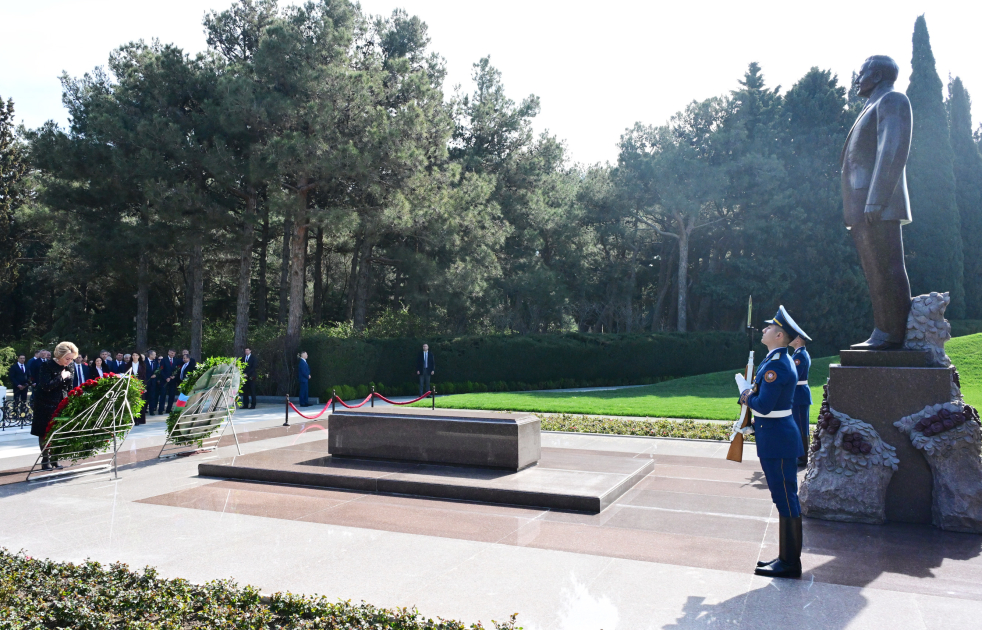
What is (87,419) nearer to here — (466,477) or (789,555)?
(466,477)

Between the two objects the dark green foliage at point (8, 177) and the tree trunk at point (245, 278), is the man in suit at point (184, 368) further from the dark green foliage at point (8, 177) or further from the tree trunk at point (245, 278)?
the dark green foliage at point (8, 177)

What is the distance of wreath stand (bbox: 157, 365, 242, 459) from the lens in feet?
32.9

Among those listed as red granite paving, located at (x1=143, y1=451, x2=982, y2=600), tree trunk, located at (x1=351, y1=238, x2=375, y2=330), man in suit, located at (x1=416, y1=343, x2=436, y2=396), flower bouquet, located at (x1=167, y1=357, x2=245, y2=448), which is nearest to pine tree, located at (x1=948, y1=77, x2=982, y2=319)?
tree trunk, located at (x1=351, y1=238, x2=375, y2=330)

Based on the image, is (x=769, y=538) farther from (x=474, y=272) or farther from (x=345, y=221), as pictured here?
(x=474, y=272)

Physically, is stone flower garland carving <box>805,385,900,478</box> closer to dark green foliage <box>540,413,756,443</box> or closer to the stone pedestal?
the stone pedestal

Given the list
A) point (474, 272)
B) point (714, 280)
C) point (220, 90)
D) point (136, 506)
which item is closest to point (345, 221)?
point (220, 90)

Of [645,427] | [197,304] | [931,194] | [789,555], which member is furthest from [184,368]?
[931,194]

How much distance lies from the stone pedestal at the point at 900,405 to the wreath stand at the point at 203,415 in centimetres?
799

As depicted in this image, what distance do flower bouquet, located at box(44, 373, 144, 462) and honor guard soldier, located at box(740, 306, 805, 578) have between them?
767cm

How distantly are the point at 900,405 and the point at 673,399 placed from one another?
44.0ft

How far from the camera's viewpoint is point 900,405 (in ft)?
21.5

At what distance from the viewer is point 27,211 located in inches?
1083

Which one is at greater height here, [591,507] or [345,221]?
[345,221]

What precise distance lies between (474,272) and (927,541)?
924 inches
